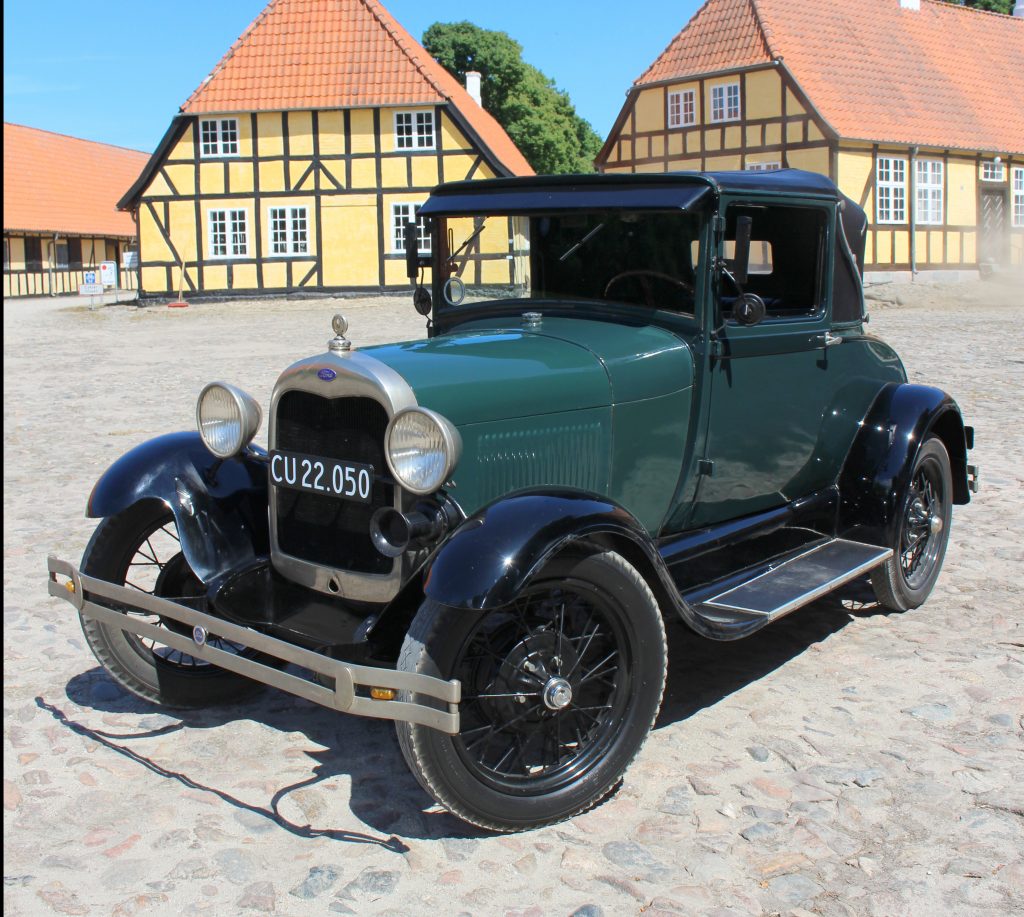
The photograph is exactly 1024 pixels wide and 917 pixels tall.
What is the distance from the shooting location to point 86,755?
3.89 m

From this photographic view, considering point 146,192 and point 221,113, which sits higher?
point 221,113

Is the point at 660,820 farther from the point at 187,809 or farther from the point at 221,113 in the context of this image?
the point at 221,113

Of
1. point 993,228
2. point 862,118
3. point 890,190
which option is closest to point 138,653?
point 862,118

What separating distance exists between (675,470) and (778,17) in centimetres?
2876

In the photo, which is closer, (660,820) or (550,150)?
(660,820)

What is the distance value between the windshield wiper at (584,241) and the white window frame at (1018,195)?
31.1 m

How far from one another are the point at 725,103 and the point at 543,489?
95.4 ft

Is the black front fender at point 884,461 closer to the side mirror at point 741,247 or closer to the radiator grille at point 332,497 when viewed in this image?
the side mirror at point 741,247

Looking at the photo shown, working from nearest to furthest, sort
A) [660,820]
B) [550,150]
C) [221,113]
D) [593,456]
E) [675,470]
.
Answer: [660,820] → [593,456] → [675,470] → [221,113] → [550,150]

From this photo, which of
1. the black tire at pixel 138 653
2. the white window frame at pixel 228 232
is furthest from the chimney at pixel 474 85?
the black tire at pixel 138 653

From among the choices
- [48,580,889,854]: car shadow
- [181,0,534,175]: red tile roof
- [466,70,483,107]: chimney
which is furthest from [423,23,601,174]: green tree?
[48,580,889,854]: car shadow

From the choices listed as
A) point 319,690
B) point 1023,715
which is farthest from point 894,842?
point 319,690

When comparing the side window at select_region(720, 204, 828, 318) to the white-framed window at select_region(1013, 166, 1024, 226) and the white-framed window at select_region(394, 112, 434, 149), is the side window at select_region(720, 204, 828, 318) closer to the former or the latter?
the white-framed window at select_region(394, 112, 434, 149)

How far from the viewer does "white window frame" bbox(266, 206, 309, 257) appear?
30.6m
